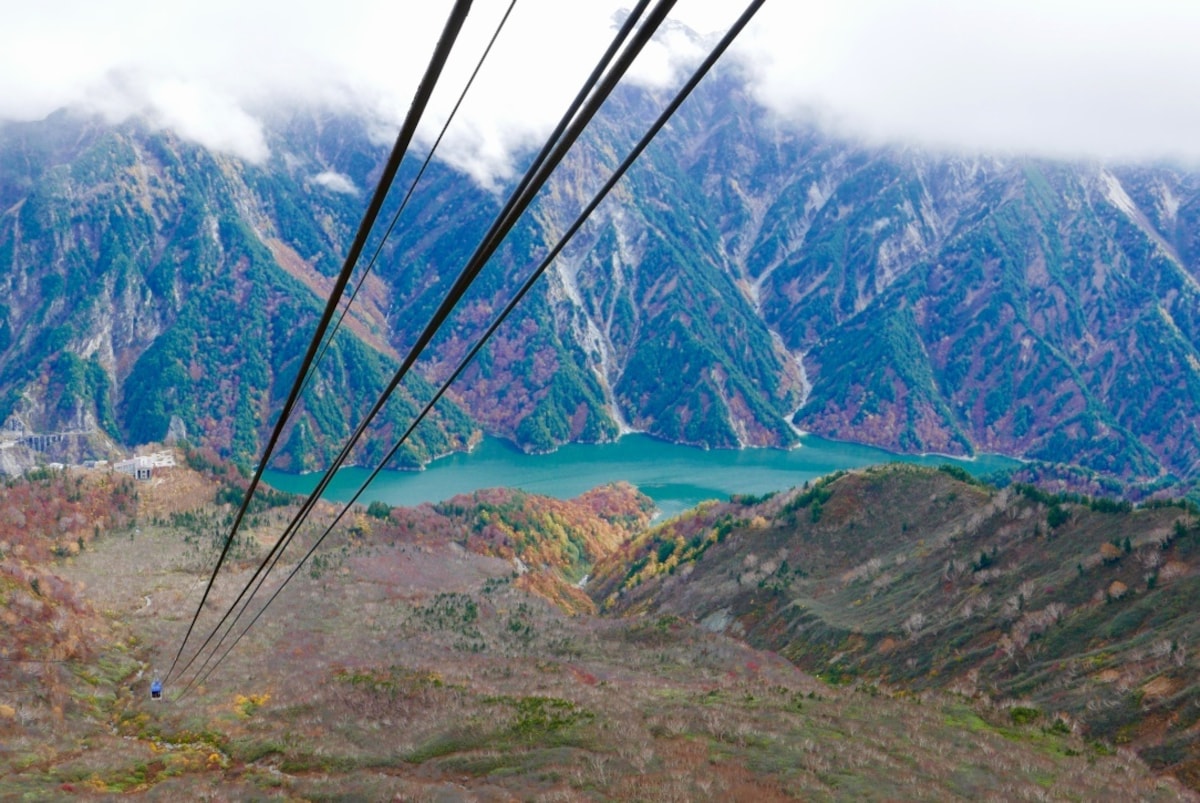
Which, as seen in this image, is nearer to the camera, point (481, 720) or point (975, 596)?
point (481, 720)

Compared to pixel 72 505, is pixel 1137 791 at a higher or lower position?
lower

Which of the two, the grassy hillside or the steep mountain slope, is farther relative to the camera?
the steep mountain slope

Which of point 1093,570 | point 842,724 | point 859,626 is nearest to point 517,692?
point 842,724

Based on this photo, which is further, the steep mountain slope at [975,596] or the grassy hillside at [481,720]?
the steep mountain slope at [975,596]

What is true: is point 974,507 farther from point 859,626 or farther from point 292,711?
point 292,711

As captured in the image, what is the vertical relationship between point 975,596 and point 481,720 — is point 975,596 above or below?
above
